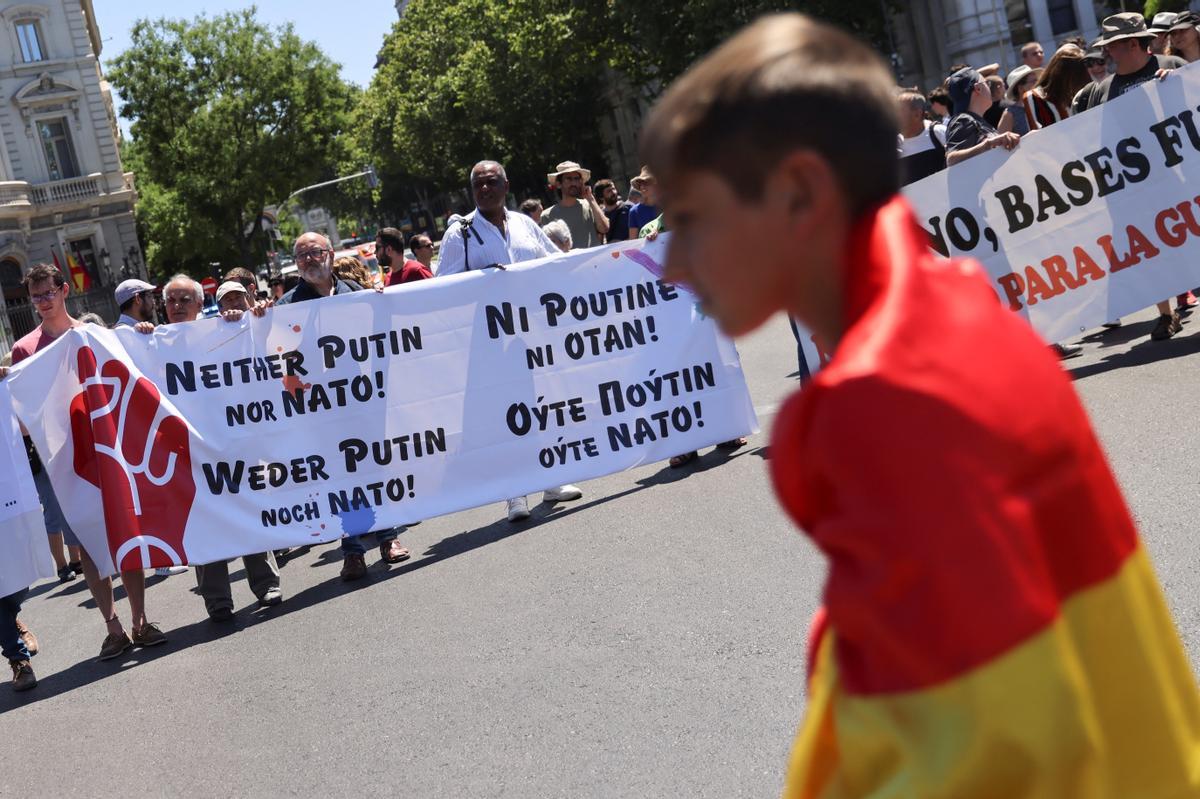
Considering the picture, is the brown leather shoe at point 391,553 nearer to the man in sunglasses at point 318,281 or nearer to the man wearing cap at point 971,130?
the man in sunglasses at point 318,281

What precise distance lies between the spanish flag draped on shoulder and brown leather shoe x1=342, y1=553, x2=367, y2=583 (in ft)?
25.5

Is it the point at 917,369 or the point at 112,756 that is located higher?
the point at 917,369

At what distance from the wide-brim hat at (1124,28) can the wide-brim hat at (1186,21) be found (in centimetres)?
119

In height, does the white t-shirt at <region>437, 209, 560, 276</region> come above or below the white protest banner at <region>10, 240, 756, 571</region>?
above

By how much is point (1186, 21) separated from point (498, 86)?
59.9 meters

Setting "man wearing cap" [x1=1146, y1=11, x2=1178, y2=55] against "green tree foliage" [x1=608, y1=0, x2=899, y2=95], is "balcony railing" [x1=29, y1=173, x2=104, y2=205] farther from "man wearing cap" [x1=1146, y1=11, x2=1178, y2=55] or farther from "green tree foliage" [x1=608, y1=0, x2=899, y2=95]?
"man wearing cap" [x1=1146, y1=11, x2=1178, y2=55]

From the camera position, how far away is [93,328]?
8672 millimetres

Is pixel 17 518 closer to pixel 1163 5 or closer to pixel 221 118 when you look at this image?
pixel 1163 5

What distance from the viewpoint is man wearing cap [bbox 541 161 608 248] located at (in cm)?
1327

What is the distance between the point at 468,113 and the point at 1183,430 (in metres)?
70.6

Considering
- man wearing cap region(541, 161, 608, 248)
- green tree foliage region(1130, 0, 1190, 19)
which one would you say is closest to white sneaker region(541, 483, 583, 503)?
man wearing cap region(541, 161, 608, 248)

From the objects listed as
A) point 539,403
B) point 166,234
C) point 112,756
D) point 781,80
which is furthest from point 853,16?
point 781,80

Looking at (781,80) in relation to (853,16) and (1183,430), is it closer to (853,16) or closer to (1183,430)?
(1183,430)

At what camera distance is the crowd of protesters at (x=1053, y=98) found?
32.1ft
